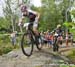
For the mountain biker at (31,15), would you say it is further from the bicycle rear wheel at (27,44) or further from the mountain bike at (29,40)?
the bicycle rear wheel at (27,44)

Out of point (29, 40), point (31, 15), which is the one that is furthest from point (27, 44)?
point (31, 15)

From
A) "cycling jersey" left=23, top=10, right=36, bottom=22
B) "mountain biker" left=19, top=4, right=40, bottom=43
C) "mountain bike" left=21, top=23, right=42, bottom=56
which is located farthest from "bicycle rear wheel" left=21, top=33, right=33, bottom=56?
"cycling jersey" left=23, top=10, right=36, bottom=22

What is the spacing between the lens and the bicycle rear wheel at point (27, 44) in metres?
9.39

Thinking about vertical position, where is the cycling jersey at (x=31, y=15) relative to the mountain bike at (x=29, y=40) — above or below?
above

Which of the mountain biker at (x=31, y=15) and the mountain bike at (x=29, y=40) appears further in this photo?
the mountain bike at (x=29, y=40)

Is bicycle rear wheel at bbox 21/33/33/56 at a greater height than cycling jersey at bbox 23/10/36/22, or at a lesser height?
lesser

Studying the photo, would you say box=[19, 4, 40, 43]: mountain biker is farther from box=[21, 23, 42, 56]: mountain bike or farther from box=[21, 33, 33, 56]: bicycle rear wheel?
box=[21, 33, 33, 56]: bicycle rear wheel

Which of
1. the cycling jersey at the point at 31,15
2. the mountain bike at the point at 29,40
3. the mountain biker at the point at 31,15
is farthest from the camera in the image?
the mountain bike at the point at 29,40

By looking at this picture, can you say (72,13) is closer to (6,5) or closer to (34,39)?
(34,39)

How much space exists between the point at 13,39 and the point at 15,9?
19.4 metres

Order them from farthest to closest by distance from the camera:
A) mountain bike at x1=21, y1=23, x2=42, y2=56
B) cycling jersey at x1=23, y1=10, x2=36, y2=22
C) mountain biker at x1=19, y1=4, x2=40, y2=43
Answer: mountain bike at x1=21, y1=23, x2=42, y2=56, cycling jersey at x1=23, y1=10, x2=36, y2=22, mountain biker at x1=19, y1=4, x2=40, y2=43

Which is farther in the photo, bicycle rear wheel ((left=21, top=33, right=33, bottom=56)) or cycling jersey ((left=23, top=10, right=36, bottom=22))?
bicycle rear wheel ((left=21, top=33, right=33, bottom=56))

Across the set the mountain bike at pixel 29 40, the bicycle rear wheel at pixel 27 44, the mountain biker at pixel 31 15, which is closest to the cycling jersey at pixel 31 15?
the mountain biker at pixel 31 15

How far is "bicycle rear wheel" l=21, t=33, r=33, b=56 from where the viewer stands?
939 centimetres
